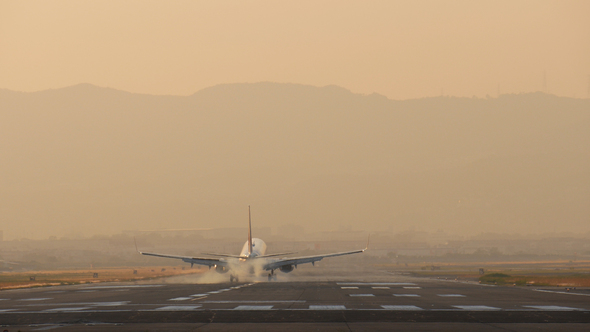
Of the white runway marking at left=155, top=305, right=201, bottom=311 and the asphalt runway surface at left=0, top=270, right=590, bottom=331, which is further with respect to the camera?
the white runway marking at left=155, top=305, right=201, bottom=311

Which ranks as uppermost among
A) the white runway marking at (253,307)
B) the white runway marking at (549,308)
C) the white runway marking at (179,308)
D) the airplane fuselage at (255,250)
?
the airplane fuselage at (255,250)

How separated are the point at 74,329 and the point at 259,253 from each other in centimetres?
5507

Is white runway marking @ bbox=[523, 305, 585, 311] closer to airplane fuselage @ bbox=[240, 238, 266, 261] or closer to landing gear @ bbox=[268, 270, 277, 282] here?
airplane fuselage @ bbox=[240, 238, 266, 261]

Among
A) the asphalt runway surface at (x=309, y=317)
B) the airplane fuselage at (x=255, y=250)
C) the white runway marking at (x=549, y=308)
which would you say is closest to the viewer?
the asphalt runway surface at (x=309, y=317)

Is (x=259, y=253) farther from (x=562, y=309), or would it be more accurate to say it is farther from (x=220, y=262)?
(x=562, y=309)

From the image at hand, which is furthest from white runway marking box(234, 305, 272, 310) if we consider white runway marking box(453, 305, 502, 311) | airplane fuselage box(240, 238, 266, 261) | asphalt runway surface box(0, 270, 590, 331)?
airplane fuselage box(240, 238, 266, 261)

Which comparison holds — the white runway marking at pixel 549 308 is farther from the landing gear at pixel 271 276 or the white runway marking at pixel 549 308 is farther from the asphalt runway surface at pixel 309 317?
the landing gear at pixel 271 276

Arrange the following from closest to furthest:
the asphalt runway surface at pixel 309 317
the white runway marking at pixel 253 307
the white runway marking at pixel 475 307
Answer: the asphalt runway surface at pixel 309 317, the white runway marking at pixel 475 307, the white runway marking at pixel 253 307

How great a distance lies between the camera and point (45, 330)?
22375mm

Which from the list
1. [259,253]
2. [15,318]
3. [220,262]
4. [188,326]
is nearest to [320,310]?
[188,326]

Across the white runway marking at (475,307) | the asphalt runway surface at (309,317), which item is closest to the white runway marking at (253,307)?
the asphalt runway surface at (309,317)

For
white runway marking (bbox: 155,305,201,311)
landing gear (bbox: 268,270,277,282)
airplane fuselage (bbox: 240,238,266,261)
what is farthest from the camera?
landing gear (bbox: 268,270,277,282)

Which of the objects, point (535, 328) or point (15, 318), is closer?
point (535, 328)

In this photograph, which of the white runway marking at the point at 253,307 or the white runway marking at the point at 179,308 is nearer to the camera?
the white runway marking at the point at 179,308
